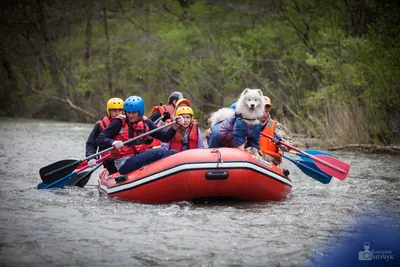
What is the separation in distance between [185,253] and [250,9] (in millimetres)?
17558

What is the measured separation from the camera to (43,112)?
26828mm

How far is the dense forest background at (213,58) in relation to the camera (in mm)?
13484

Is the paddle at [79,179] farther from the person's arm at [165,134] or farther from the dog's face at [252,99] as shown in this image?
the dog's face at [252,99]

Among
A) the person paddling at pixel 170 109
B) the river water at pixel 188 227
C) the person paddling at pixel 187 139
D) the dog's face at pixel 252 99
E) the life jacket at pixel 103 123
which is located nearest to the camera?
the river water at pixel 188 227

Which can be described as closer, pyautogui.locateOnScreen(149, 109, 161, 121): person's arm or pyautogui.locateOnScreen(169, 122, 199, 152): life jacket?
pyautogui.locateOnScreen(169, 122, 199, 152): life jacket

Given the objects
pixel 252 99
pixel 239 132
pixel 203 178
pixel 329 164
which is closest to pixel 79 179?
pixel 203 178

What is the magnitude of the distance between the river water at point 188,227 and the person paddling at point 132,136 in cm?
60

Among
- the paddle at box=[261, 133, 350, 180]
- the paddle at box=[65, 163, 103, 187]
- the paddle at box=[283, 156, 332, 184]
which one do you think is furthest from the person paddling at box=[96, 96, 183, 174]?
the paddle at box=[283, 156, 332, 184]

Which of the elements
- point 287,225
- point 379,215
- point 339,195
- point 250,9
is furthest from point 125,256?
point 250,9

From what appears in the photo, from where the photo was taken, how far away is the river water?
4.84m

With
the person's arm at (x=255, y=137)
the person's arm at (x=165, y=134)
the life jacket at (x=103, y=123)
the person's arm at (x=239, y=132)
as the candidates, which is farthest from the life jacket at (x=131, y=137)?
the person's arm at (x=255, y=137)

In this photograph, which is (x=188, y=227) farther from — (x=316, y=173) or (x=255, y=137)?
(x=316, y=173)

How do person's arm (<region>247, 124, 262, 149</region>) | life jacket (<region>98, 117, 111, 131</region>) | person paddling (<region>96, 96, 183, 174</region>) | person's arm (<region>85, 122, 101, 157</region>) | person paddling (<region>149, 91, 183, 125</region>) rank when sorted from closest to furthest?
1. person's arm (<region>247, 124, 262, 149</region>)
2. person paddling (<region>96, 96, 183, 174</region>)
3. person's arm (<region>85, 122, 101, 157</region>)
4. life jacket (<region>98, 117, 111, 131</region>)
5. person paddling (<region>149, 91, 183, 125</region>)

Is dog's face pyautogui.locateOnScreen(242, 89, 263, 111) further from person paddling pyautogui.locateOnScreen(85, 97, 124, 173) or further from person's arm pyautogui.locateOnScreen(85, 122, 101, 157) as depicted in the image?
person's arm pyautogui.locateOnScreen(85, 122, 101, 157)
